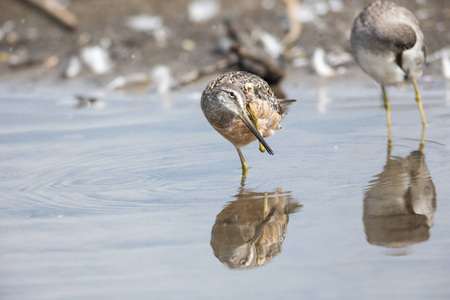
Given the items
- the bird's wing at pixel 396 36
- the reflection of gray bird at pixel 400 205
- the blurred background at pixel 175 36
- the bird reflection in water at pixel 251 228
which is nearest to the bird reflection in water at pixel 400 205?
the reflection of gray bird at pixel 400 205

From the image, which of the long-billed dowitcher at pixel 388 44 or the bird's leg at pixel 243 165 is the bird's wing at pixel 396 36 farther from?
the bird's leg at pixel 243 165

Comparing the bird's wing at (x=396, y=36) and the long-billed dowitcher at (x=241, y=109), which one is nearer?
the long-billed dowitcher at (x=241, y=109)

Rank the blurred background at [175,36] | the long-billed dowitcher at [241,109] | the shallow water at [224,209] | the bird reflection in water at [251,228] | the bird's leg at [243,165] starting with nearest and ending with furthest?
the shallow water at [224,209] < the bird reflection in water at [251,228] < the long-billed dowitcher at [241,109] < the bird's leg at [243,165] < the blurred background at [175,36]

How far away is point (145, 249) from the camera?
4367 millimetres

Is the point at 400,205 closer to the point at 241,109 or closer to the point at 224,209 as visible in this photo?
the point at 224,209

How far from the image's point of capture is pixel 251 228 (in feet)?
15.4

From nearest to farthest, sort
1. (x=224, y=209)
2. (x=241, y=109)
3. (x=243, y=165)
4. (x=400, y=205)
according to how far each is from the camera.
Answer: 1. (x=400, y=205)
2. (x=224, y=209)
3. (x=241, y=109)
4. (x=243, y=165)

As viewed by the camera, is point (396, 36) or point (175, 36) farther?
point (175, 36)

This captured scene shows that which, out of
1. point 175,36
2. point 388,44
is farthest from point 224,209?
point 175,36

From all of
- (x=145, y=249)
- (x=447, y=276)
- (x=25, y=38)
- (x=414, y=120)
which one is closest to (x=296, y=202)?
(x=145, y=249)

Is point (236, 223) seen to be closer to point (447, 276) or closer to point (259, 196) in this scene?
point (259, 196)

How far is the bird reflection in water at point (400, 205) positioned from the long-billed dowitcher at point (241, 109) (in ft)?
3.61

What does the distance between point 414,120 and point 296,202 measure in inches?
132

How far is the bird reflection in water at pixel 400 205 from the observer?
432 cm
